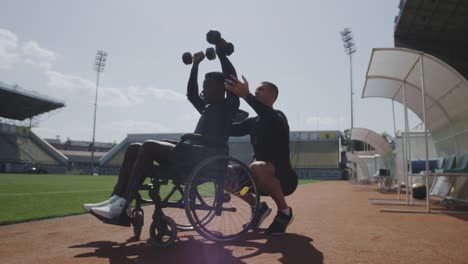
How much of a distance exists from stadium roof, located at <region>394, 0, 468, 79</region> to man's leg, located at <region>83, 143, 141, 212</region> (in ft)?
72.3

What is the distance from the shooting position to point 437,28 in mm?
24172

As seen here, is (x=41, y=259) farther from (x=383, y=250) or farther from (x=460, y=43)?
(x=460, y=43)

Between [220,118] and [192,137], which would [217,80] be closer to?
[220,118]

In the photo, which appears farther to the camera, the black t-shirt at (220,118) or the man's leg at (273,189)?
the man's leg at (273,189)

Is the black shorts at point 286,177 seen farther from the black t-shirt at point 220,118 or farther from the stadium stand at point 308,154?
the stadium stand at point 308,154

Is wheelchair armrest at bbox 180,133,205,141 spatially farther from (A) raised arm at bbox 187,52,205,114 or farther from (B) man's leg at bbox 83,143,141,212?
(A) raised arm at bbox 187,52,205,114

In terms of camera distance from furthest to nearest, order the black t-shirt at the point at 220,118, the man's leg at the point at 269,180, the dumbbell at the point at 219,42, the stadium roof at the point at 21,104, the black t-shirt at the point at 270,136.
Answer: the stadium roof at the point at 21,104, the black t-shirt at the point at 270,136, the man's leg at the point at 269,180, the dumbbell at the point at 219,42, the black t-shirt at the point at 220,118

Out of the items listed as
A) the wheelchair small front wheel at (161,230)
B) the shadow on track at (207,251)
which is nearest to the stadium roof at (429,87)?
the shadow on track at (207,251)

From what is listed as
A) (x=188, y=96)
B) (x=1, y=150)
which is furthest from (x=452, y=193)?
(x=1, y=150)

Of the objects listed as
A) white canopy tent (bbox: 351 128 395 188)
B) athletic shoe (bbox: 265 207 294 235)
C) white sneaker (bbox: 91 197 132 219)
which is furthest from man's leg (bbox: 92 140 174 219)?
white canopy tent (bbox: 351 128 395 188)

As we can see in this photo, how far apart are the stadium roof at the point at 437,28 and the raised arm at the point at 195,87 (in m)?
21.0

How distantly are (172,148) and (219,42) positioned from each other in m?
1.09

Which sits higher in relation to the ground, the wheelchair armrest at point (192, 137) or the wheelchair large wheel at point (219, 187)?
the wheelchair armrest at point (192, 137)

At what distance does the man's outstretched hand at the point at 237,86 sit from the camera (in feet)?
10.9
